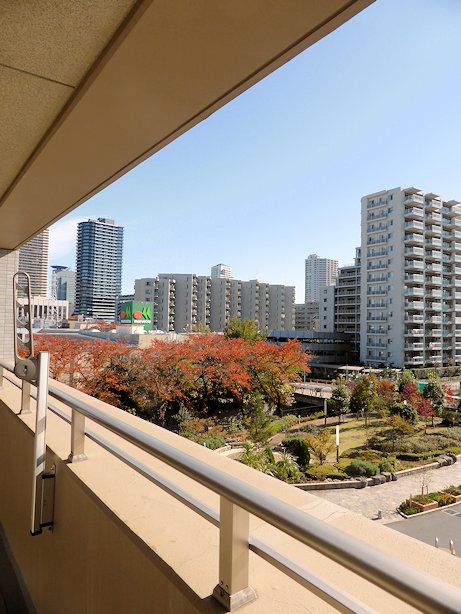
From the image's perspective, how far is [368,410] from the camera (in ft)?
53.5

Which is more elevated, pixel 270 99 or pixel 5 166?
pixel 270 99

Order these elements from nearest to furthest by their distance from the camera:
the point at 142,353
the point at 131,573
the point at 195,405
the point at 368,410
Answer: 1. the point at 131,573
2. the point at 142,353
3. the point at 195,405
4. the point at 368,410

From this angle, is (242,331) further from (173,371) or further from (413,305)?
(413,305)

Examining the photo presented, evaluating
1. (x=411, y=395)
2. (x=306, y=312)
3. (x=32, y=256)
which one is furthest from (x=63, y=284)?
(x=411, y=395)

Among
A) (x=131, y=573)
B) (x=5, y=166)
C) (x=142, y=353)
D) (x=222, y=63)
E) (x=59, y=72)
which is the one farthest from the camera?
(x=142, y=353)

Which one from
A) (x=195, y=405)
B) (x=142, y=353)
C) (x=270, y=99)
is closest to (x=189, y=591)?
(x=270, y=99)

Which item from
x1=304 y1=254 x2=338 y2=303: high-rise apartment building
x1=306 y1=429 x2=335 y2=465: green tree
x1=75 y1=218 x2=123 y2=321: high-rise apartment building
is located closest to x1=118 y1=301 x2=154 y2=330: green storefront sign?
x1=306 y1=429 x2=335 y2=465: green tree

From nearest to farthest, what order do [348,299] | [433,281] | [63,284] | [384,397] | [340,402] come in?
[340,402]
[384,397]
[433,281]
[348,299]
[63,284]

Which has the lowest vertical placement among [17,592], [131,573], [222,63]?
[17,592]

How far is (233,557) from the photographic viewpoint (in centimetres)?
70

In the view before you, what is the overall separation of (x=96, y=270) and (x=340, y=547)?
9593 cm

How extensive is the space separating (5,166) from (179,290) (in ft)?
156

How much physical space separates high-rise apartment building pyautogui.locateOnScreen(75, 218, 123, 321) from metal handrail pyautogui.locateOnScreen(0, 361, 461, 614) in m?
87.1

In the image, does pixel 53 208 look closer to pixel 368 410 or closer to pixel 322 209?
pixel 322 209
